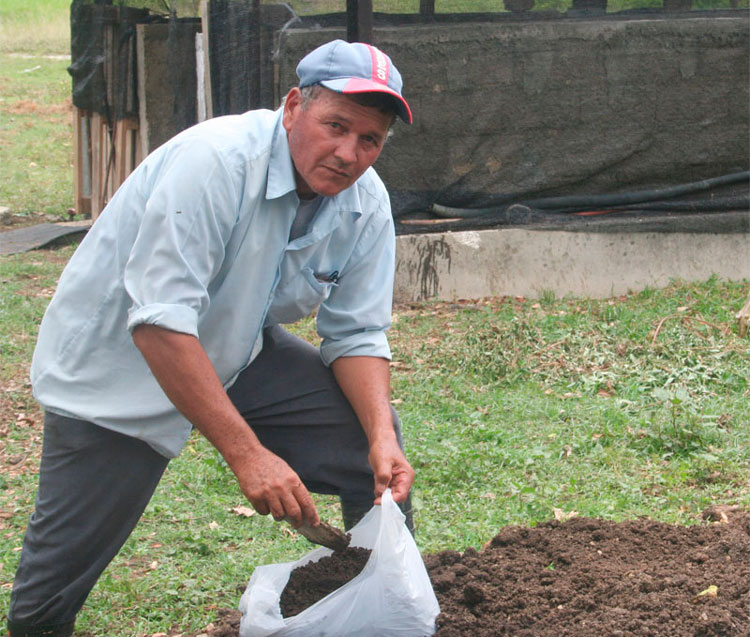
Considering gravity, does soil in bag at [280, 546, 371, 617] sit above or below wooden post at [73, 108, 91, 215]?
below

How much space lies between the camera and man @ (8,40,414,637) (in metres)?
2.47

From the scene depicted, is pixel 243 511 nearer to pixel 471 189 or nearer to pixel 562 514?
pixel 562 514

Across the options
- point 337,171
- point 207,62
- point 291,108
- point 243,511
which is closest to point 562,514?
point 243,511

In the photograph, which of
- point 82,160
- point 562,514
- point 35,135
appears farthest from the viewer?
point 35,135

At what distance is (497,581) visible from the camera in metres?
3.19

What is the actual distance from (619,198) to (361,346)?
5.10 meters

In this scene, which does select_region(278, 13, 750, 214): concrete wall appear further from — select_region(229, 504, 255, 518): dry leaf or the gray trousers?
the gray trousers

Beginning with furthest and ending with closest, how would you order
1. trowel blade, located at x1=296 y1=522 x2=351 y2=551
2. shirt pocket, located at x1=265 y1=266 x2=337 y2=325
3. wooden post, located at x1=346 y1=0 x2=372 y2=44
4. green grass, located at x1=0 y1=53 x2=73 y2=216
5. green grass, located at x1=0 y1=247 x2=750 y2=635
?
green grass, located at x1=0 y1=53 x2=73 y2=216, wooden post, located at x1=346 y1=0 x2=372 y2=44, green grass, located at x1=0 y1=247 x2=750 y2=635, shirt pocket, located at x1=265 y1=266 x2=337 y2=325, trowel blade, located at x1=296 y1=522 x2=351 y2=551

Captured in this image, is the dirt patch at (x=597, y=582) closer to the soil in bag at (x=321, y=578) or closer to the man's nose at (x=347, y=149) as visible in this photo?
the soil in bag at (x=321, y=578)

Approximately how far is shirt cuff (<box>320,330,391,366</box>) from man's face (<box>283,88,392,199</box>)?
0.51m

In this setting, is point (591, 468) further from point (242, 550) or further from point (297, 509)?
point (297, 509)

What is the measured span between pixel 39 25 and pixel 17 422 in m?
22.8

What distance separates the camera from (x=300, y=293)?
2.91 m

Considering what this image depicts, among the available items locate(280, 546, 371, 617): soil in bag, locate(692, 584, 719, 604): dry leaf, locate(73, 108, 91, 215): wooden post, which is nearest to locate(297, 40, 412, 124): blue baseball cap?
Result: locate(280, 546, 371, 617): soil in bag
